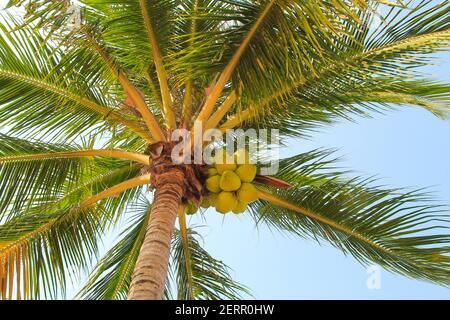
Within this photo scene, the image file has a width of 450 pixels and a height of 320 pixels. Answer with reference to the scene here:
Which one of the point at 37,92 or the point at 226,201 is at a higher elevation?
the point at 37,92

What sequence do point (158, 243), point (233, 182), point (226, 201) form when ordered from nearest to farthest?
point (158, 243) < point (233, 182) < point (226, 201)

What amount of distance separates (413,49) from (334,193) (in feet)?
4.97

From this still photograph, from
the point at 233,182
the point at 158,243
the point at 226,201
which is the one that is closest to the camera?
the point at 158,243

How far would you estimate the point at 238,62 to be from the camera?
13.7 feet

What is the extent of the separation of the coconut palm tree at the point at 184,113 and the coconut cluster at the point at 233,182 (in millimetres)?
44

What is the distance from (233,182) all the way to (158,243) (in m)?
0.92

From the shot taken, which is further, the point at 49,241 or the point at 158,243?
the point at 49,241

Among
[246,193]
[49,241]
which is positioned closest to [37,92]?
[49,241]

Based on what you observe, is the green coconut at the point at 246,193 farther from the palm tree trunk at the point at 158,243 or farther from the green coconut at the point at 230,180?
the palm tree trunk at the point at 158,243

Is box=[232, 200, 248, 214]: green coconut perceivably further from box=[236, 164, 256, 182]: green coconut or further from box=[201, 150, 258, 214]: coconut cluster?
box=[236, 164, 256, 182]: green coconut

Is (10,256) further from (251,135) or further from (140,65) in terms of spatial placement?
(251,135)

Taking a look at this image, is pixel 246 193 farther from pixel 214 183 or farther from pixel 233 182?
pixel 214 183

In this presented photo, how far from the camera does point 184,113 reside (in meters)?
4.95

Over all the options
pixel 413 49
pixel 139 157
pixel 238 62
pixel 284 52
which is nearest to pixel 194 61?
pixel 238 62
